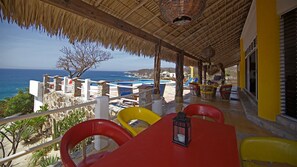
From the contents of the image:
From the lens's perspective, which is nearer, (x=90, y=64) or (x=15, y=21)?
(x=15, y=21)

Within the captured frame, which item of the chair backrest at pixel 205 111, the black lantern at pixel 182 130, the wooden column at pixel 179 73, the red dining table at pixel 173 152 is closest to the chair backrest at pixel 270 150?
the red dining table at pixel 173 152

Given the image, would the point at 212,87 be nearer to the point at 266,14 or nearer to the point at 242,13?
the point at 242,13

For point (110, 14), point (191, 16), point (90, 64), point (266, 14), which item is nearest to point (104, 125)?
point (191, 16)

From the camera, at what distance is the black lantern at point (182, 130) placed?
0.96m

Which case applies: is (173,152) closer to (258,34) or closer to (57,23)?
(57,23)

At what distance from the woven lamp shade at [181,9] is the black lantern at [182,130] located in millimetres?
748

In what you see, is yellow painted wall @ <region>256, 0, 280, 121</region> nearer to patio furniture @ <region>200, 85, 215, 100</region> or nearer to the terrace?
the terrace

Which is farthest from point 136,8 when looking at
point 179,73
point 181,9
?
point 179,73

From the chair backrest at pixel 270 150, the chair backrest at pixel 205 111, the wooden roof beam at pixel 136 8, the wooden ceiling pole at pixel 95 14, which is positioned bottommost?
the chair backrest at pixel 270 150

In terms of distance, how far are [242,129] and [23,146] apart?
22.7ft

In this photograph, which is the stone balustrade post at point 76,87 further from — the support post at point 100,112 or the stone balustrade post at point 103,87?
the support post at point 100,112

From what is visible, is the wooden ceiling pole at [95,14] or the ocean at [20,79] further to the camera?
the ocean at [20,79]

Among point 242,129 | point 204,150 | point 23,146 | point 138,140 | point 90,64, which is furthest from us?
point 90,64

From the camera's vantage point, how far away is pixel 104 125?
123 cm
